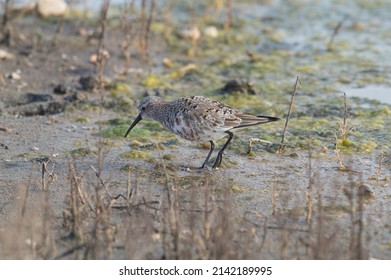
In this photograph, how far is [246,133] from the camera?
27.4 ft

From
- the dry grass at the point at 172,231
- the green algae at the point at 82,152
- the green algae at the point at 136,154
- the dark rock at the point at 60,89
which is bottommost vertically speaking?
the green algae at the point at 82,152

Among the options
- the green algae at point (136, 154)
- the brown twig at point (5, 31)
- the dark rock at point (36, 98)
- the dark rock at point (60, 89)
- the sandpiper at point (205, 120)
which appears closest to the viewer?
the sandpiper at point (205, 120)

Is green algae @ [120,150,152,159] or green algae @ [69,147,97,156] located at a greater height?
green algae @ [120,150,152,159]

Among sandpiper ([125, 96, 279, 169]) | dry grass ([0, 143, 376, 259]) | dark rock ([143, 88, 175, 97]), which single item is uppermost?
sandpiper ([125, 96, 279, 169])

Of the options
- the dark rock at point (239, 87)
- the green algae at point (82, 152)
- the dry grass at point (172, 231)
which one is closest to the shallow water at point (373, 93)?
the dark rock at point (239, 87)

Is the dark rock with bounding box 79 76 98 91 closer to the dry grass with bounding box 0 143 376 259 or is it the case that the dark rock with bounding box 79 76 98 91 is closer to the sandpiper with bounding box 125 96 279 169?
the sandpiper with bounding box 125 96 279 169

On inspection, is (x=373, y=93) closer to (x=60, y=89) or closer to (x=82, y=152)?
(x=60, y=89)

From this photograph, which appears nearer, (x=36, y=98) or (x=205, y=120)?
(x=205, y=120)

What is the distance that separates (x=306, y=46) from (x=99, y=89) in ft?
12.6

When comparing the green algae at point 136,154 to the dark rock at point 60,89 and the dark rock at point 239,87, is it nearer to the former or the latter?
the dark rock at point 60,89

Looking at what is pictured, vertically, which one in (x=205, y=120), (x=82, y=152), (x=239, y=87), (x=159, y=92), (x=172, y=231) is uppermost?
(x=205, y=120)

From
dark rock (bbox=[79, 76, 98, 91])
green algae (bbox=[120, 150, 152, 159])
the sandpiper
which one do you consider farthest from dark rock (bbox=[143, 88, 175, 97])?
the sandpiper

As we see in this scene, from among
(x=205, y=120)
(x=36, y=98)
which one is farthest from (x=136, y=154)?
(x=36, y=98)

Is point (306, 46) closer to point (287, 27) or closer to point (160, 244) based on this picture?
point (287, 27)
